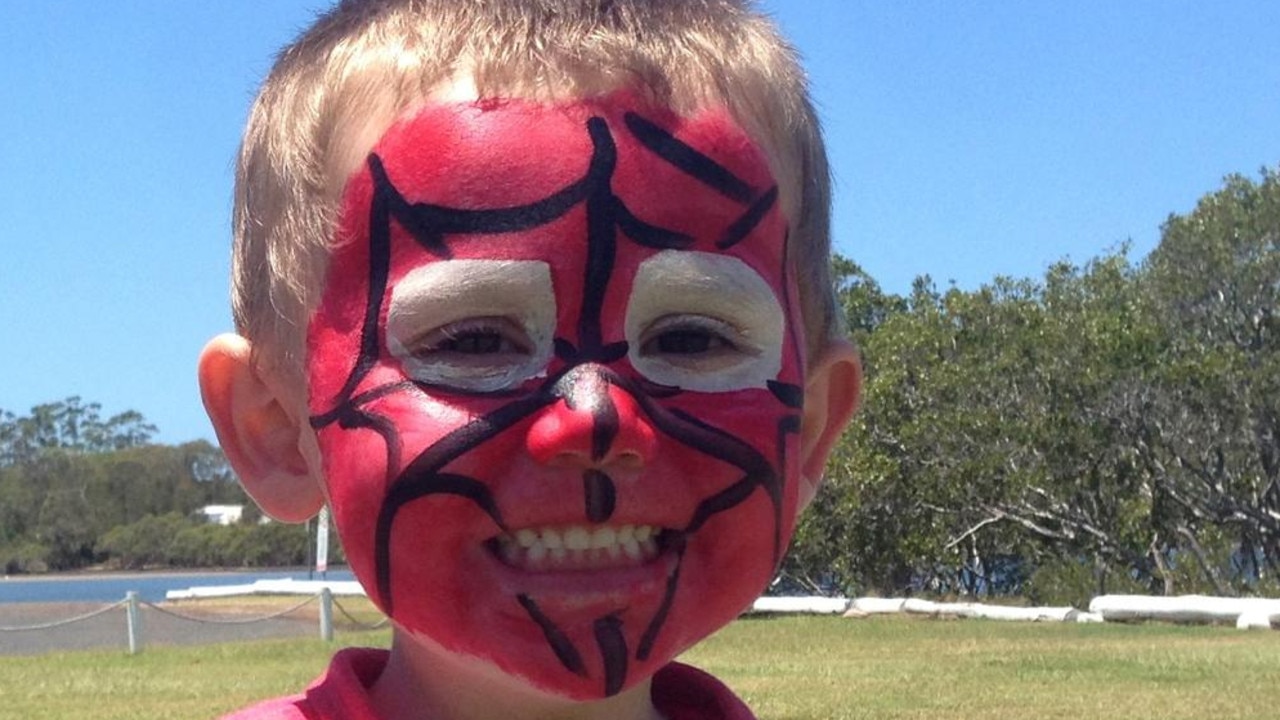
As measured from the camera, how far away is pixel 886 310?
29938 millimetres

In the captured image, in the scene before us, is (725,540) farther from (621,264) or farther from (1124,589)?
(1124,589)

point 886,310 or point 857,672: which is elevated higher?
point 886,310

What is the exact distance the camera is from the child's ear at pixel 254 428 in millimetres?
1988

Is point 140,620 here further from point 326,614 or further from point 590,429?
point 590,429

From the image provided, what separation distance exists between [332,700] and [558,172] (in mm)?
762

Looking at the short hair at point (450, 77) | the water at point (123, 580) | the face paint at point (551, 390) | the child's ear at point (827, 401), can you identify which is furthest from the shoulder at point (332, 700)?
the water at point (123, 580)

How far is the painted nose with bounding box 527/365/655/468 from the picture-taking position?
5.18 feet

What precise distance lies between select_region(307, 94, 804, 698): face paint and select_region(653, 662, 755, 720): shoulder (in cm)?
48

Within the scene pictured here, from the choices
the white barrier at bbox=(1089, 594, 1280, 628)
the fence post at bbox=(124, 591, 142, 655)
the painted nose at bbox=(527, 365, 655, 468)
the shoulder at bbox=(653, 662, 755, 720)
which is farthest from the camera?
the white barrier at bbox=(1089, 594, 1280, 628)

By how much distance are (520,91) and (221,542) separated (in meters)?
72.3

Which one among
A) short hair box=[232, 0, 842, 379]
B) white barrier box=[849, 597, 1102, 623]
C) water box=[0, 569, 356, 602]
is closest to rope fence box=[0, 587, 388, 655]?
white barrier box=[849, 597, 1102, 623]

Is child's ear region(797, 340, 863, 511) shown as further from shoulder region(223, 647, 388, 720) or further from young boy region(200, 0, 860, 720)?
shoulder region(223, 647, 388, 720)

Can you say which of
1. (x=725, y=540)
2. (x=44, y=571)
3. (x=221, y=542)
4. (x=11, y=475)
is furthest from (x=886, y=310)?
(x=11, y=475)

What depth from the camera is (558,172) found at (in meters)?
1.68
